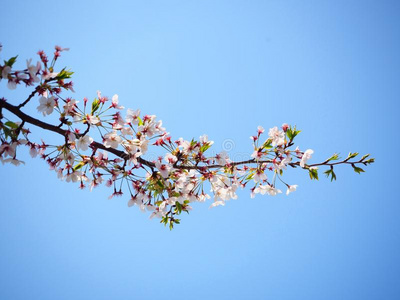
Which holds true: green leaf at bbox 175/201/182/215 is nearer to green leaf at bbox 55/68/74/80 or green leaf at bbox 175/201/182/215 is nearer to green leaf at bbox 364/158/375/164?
green leaf at bbox 55/68/74/80

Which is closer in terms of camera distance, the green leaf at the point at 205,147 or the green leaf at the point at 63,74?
the green leaf at the point at 63,74

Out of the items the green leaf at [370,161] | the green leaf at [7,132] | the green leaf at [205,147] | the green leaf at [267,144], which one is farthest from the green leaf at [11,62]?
the green leaf at [370,161]

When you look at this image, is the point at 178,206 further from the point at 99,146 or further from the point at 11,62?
the point at 11,62

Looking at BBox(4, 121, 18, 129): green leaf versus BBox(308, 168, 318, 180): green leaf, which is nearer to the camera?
BBox(4, 121, 18, 129): green leaf

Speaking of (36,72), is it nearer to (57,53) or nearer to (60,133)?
(57,53)

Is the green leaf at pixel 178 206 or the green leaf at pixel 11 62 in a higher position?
the green leaf at pixel 11 62

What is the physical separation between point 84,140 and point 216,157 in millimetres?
1499

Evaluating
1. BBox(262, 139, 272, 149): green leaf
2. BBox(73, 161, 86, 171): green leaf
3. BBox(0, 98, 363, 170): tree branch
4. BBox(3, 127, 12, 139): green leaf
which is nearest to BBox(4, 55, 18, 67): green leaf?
BBox(0, 98, 363, 170): tree branch

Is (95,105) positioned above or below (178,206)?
above

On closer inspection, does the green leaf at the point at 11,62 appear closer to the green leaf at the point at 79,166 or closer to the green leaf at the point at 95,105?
the green leaf at the point at 95,105

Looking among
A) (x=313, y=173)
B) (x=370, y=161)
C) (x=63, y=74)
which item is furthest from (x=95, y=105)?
(x=370, y=161)

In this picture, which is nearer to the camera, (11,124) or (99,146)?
(11,124)

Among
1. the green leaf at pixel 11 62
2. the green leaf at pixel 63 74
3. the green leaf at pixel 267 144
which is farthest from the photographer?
the green leaf at pixel 267 144

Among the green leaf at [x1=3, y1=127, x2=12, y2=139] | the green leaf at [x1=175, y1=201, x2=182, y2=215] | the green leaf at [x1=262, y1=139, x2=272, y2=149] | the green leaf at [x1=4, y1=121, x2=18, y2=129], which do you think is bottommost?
the green leaf at [x1=175, y1=201, x2=182, y2=215]
